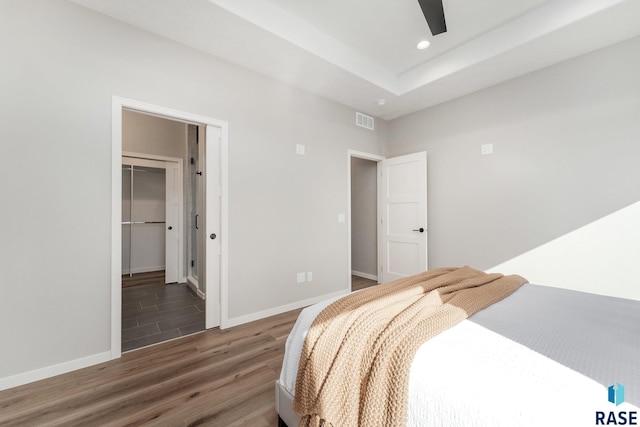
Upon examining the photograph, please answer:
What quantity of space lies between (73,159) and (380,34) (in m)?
2.95

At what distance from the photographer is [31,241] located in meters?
1.84

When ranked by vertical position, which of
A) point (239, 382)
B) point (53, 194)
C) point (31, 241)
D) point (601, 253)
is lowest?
point (239, 382)

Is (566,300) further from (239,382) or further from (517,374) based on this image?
(239,382)

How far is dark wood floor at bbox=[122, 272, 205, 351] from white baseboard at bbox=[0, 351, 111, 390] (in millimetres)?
217

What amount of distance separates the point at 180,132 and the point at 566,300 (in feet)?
17.9

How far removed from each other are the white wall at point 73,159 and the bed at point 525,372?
70.9 inches

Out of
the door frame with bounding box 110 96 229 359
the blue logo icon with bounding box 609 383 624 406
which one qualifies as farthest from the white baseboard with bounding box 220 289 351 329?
the blue logo icon with bounding box 609 383 624 406

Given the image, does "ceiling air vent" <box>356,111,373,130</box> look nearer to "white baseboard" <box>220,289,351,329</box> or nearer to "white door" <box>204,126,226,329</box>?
"white door" <box>204,126,226,329</box>

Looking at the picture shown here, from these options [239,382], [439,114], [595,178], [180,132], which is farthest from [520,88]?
[180,132]

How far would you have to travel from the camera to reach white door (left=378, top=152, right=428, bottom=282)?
3797mm

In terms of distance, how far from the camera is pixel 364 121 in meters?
4.05

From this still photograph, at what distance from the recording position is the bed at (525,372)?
2.25 feet

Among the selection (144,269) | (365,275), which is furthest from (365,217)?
(144,269)

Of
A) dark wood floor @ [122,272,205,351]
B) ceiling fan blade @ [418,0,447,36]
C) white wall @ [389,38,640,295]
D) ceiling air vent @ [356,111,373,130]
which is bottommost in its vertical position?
dark wood floor @ [122,272,205,351]
